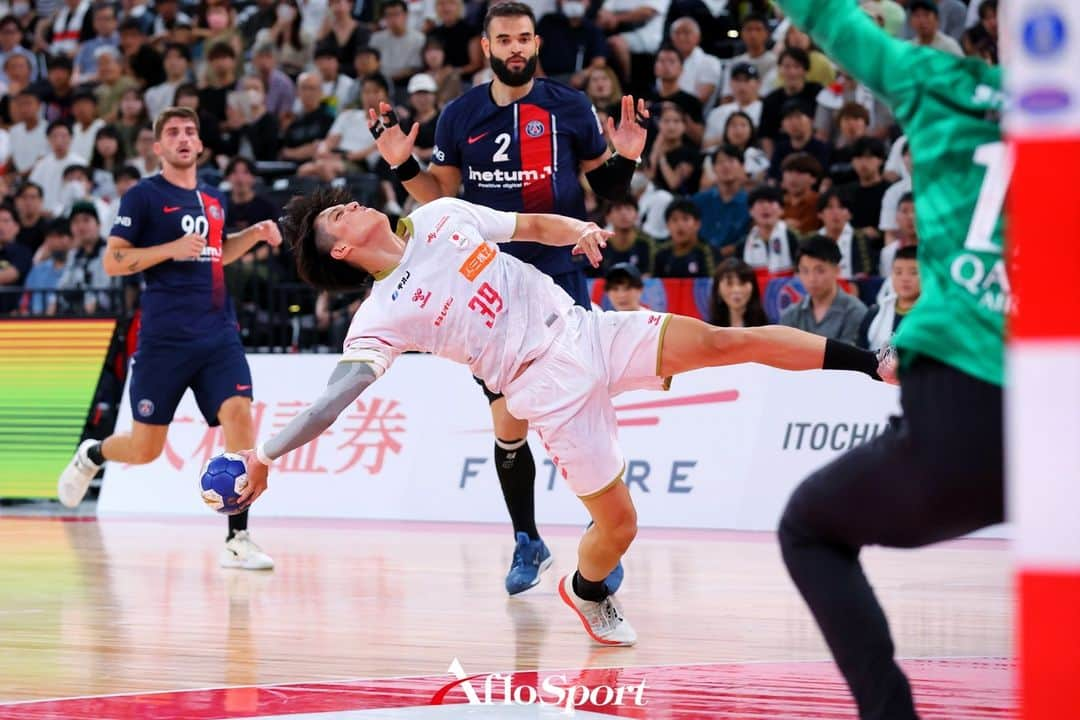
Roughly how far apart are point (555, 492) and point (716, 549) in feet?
6.54

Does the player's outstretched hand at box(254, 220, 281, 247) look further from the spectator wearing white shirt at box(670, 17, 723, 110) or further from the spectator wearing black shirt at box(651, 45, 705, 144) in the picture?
the spectator wearing white shirt at box(670, 17, 723, 110)

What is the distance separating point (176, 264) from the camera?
968 centimetres

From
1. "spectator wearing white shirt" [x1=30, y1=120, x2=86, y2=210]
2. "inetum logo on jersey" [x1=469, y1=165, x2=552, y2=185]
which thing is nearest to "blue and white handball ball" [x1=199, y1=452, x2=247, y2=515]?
"inetum logo on jersey" [x1=469, y1=165, x2=552, y2=185]

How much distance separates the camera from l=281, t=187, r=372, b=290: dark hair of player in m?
6.14

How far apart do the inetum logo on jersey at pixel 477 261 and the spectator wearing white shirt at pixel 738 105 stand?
867 cm

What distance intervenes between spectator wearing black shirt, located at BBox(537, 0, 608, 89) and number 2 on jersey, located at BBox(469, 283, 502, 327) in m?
9.87

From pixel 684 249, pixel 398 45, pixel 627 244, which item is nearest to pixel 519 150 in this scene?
pixel 684 249

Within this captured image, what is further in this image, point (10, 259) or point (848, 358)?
point (10, 259)

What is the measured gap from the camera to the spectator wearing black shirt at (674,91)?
1514 centimetres

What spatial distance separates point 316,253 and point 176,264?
3766 millimetres

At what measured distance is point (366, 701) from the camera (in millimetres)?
4992

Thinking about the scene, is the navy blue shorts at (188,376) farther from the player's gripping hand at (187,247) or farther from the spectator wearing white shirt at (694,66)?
the spectator wearing white shirt at (694,66)

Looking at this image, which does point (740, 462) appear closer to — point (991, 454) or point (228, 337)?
point (228, 337)

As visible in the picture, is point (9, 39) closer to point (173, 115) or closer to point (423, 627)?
point (173, 115)
